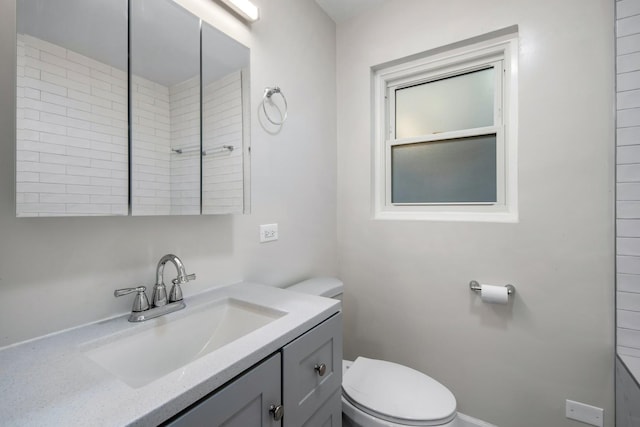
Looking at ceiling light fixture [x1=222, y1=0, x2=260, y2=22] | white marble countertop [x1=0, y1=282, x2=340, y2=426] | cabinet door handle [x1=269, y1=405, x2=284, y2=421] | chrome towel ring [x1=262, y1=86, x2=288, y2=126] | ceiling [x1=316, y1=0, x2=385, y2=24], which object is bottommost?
cabinet door handle [x1=269, y1=405, x2=284, y2=421]

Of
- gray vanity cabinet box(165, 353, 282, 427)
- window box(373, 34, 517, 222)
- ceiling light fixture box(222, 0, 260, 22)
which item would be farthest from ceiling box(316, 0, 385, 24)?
gray vanity cabinet box(165, 353, 282, 427)

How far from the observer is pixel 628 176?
1162mm

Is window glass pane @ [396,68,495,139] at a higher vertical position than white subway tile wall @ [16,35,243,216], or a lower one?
higher

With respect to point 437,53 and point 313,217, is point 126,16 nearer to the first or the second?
point 313,217

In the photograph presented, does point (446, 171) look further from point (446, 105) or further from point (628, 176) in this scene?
point (628, 176)

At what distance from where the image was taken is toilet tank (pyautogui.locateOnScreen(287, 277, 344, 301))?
147 centimetres

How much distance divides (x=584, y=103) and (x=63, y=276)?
2.08m

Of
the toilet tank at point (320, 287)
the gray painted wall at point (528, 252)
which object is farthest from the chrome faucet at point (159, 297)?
the gray painted wall at point (528, 252)

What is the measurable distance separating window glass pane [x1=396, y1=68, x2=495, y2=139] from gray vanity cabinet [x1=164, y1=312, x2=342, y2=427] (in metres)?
1.34

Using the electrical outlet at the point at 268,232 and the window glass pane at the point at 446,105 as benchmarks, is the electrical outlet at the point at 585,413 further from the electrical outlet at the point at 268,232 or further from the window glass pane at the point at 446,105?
the electrical outlet at the point at 268,232

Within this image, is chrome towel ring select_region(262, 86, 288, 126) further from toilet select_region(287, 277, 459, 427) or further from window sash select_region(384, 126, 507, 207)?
toilet select_region(287, 277, 459, 427)

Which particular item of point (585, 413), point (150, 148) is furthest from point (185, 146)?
point (585, 413)

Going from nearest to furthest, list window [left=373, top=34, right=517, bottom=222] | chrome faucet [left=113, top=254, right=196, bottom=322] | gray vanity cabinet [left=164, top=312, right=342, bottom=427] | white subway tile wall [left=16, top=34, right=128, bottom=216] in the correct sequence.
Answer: gray vanity cabinet [left=164, top=312, right=342, bottom=427] < white subway tile wall [left=16, top=34, right=128, bottom=216] < chrome faucet [left=113, top=254, right=196, bottom=322] < window [left=373, top=34, right=517, bottom=222]

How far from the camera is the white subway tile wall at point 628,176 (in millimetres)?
1148
